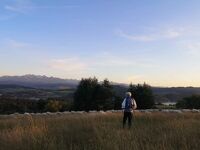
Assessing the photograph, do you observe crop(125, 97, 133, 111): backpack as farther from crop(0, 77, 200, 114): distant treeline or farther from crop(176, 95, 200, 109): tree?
crop(176, 95, 200, 109): tree

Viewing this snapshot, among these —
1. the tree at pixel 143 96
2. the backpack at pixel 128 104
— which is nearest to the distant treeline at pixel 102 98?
the tree at pixel 143 96

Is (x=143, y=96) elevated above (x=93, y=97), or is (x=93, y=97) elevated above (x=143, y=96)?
(x=143, y=96)

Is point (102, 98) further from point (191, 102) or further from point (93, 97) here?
point (191, 102)

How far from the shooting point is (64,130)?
14.5 meters

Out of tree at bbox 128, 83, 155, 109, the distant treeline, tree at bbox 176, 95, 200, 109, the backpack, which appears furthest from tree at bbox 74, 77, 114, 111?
the backpack

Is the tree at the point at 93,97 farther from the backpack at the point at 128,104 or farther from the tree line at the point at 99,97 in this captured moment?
the backpack at the point at 128,104

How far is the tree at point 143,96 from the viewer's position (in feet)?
239

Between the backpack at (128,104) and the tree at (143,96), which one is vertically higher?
the tree at (143,96)

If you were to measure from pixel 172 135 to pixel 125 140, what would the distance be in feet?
4.82

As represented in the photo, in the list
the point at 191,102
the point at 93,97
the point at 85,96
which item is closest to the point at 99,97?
the point at 93,97

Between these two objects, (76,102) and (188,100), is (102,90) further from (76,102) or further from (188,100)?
(188,100)

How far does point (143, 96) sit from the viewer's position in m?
73.9

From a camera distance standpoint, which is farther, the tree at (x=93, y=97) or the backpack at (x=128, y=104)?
the tree at (x=93, y=97)

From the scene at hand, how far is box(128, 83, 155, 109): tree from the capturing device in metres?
72.8
